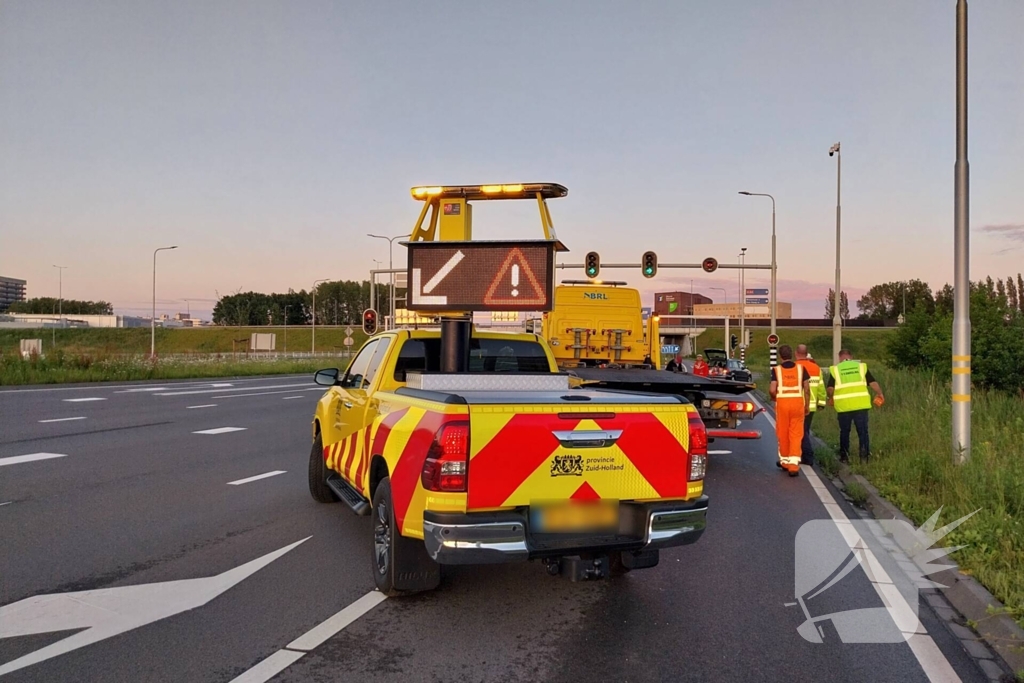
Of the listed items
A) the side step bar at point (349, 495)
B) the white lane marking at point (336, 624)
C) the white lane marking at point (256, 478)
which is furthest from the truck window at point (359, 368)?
the white lane marking at point (256, 478)

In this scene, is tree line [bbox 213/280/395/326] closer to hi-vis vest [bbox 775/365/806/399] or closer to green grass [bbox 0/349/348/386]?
green grass [bbox 0/349/348/386]

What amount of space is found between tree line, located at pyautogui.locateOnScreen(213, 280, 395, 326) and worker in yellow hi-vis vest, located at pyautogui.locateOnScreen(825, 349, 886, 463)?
147 metres

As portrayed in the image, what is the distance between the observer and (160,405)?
20.5m

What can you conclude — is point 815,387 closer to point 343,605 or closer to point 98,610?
point 343,605

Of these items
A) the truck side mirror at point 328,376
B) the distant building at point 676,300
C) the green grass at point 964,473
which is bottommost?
the green grass at point 964,473

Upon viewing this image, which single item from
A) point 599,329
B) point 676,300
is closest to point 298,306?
point 676,300

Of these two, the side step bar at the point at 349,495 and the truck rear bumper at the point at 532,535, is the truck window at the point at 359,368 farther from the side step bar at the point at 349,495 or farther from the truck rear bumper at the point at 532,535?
the truck rear bumper at the point at 532,535

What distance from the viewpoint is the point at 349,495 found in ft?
22.7

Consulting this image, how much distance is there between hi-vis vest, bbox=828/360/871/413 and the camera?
11664 millimetres

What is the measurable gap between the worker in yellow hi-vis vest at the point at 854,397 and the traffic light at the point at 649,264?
54.9 ft

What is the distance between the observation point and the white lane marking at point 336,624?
181 inches

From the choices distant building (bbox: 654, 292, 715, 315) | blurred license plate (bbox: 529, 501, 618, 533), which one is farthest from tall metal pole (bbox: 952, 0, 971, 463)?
distant building (bbox: 654, 292, 715, 315)

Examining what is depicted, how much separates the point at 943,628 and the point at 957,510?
120 inches

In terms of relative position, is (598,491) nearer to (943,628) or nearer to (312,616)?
(312,616)
